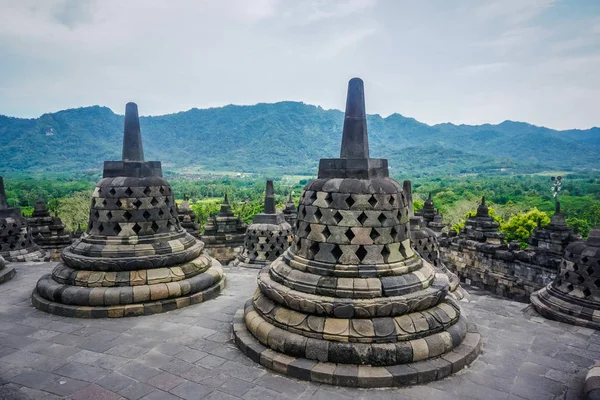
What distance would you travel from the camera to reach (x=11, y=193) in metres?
76.7

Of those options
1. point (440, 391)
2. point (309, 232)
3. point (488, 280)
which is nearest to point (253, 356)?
point (309, 232)

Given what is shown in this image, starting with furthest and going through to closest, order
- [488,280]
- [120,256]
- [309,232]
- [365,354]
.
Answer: [488,280]
[120,256]
[309,232]
[365,354]

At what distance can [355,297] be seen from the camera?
4.71 m

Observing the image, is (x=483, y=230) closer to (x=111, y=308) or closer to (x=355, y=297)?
(x=355, y=297)

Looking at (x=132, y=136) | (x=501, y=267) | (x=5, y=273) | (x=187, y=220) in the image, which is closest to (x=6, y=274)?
(x=5, y=273)

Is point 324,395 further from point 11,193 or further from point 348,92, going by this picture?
point 11,193

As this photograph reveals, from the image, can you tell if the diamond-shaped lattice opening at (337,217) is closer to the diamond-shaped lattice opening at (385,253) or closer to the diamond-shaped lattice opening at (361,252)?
the diamond-shaped lattice opening at (361,252)

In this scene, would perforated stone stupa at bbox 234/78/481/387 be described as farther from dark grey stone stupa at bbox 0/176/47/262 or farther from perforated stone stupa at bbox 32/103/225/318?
dark grey stone stupa at bbox 0/176/47/262

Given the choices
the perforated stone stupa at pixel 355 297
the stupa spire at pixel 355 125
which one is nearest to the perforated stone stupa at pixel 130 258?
the perforated stone stupa at pixel 355 297

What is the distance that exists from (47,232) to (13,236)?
5.94m

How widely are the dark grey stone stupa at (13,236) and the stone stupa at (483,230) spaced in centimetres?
1904

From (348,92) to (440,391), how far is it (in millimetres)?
4055

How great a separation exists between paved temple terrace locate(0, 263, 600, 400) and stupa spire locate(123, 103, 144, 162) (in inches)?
124

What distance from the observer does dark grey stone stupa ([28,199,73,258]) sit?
689 inches
